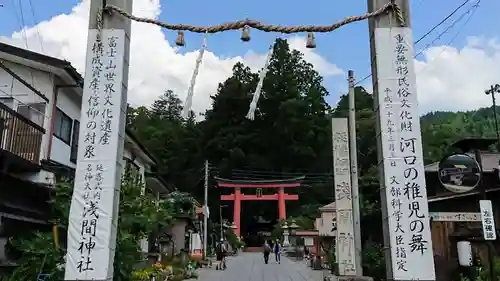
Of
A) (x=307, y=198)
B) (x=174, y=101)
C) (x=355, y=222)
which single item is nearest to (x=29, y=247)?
(x=355, y=222)

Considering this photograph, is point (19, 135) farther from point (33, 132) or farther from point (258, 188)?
point (258, 188)

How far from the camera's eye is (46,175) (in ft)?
38.1

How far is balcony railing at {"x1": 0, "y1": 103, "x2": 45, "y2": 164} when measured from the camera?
10156 millimetres

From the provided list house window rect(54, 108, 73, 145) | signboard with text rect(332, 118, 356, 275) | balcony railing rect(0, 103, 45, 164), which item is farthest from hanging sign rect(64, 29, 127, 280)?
signboard with text rect(332, 118, 356, 275)

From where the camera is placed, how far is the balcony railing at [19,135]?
1016cm

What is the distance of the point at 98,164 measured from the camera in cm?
673

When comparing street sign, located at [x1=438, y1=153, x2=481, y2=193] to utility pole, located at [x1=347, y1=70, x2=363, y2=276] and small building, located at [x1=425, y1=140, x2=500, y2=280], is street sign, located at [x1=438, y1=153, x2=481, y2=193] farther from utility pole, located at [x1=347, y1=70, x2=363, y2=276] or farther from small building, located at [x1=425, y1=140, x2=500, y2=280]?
utility pole, located at [x1=347, y1=70, x2=363, y2=276]

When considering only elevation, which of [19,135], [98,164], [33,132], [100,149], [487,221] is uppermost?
[33,132]

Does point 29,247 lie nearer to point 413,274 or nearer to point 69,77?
point 69,77

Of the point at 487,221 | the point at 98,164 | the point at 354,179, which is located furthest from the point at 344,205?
the point at 98,164

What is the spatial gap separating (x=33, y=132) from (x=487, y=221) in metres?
11.6

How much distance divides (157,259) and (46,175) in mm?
10507

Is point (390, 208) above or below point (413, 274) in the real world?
above

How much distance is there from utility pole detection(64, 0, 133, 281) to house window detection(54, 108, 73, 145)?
7.33m
